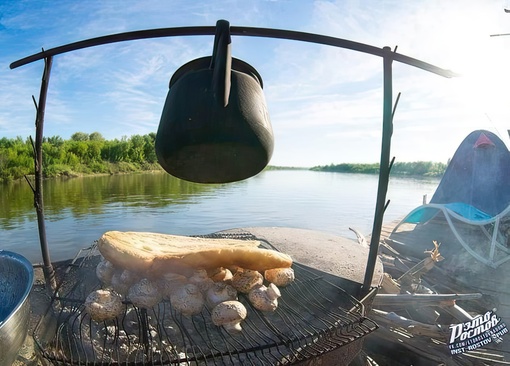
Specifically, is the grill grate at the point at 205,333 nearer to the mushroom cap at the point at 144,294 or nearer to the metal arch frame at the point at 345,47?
the mushroom cap at the point at 144,294

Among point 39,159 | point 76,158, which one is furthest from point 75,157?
point 39,159

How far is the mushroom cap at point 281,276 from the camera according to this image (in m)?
2.30

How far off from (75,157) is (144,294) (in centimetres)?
4601

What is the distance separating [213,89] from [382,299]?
3516 millimetres

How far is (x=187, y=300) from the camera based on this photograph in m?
1.89

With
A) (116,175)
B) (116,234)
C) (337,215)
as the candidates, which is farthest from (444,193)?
(116,175)

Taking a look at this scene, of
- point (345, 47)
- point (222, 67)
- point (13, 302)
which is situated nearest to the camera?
point (222, 67)

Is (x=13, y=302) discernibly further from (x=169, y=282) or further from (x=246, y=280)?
(x=246, y=280)

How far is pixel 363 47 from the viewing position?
6.57 feet

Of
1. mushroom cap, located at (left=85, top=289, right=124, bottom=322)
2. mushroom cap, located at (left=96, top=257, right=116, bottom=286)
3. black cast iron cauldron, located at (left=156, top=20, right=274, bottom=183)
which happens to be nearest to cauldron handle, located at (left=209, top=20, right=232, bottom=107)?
black cast iron cauldron, located at (left=156, top=20, right=274, bottom=183)

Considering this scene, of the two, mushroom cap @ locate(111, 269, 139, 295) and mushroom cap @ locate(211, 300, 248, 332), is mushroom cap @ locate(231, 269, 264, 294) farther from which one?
mushroom cap @ locate(111, 269, 139, 295)

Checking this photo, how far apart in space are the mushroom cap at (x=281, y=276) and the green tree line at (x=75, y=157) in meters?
30.3

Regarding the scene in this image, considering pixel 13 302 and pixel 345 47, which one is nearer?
pixel 13 302

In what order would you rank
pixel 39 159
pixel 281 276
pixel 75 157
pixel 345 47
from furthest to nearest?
pixel 75 157 < pixel 39 159 < pixel 281 276 < pixel 345 47
